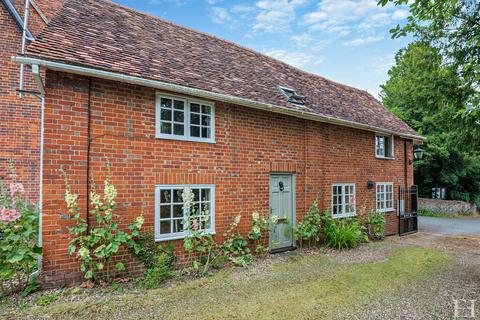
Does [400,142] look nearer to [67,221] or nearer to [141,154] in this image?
[141,154]

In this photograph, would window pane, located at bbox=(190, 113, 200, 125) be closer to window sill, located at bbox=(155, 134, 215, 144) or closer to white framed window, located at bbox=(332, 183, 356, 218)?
window sill, located at bbox=(155, 134, 215, 144)

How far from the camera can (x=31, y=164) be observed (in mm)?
8320

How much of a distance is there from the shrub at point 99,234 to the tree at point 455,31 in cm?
646

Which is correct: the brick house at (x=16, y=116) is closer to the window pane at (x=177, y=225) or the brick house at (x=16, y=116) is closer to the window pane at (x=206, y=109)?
the window pane at (x=177, y=225)

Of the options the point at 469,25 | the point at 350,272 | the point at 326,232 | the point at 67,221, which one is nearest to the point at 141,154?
the point at 67,221

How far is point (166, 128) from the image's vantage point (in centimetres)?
649

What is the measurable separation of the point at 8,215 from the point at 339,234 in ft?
27.7

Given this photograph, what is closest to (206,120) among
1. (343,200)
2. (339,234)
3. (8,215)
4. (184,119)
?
(184,119)

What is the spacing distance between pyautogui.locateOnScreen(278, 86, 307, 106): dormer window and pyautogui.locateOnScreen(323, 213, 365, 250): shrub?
3.89 m

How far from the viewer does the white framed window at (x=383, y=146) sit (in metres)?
12.2

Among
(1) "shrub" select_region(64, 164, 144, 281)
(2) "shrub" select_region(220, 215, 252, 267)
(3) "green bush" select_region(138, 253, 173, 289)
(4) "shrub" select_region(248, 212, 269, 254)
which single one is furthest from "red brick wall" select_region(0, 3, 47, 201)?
(4) "shrub" select_region(248, 212, 269, 254)

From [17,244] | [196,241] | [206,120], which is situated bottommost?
[196,241]

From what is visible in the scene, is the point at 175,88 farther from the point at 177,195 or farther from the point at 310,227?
the point at 310,227

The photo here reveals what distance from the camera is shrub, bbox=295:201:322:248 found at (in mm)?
8539
